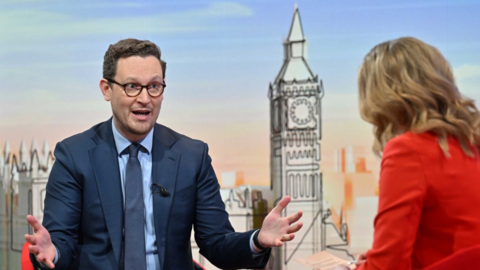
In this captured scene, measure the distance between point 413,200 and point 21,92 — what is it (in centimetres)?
395

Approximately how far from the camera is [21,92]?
443 centimetres

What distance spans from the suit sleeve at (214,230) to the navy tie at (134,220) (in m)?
0.28

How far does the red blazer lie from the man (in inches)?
24.5

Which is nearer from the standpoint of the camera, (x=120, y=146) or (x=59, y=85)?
(x=120, y=146)

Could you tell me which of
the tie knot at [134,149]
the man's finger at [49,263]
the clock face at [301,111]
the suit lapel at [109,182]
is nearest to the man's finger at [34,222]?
the man's finger at [49,263]

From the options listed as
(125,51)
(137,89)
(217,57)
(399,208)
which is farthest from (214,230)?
(217,57)

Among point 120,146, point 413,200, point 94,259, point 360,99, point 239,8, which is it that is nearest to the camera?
point 413,200

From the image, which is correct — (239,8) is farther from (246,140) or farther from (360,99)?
(360,99)

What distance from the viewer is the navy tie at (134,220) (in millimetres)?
2008

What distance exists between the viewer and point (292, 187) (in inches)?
198

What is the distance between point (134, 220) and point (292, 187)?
3131mm

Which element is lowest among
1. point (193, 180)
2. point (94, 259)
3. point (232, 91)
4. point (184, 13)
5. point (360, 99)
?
point (94, 259)

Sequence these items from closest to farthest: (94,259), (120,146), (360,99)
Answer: (360,99), (94,259), (120,146)

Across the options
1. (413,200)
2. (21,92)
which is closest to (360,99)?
(413,200)
